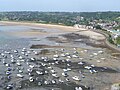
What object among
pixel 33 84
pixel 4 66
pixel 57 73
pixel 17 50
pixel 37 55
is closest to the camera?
pixel 33 84

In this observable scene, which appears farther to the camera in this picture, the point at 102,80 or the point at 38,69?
the point at 38,69

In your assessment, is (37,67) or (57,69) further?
(37,67)

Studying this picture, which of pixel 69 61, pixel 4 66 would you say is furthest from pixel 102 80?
pixel 4 66

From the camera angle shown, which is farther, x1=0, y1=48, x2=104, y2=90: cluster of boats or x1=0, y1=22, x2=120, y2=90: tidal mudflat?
x1=0, y1=48, x2=104, y2=90: cluster of boats

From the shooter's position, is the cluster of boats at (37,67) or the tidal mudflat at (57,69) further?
the cluster of boats at (37,67)

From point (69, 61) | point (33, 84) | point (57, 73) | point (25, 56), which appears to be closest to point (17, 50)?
point (25, 56)

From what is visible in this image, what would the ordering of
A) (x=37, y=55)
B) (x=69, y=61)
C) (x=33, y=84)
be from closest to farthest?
(x=33, y=84)
(x=69, y=61)
(x=37, y=55)

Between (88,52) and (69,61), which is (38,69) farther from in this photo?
(88,52)

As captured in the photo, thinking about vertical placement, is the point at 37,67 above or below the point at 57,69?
above

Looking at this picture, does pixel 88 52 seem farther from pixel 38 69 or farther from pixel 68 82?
pixel 68 82
